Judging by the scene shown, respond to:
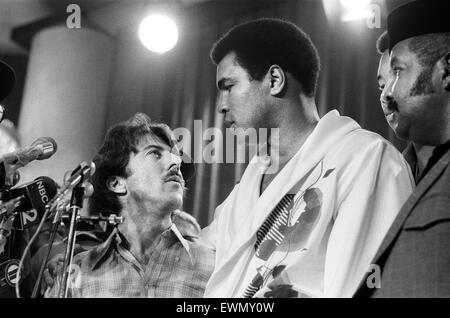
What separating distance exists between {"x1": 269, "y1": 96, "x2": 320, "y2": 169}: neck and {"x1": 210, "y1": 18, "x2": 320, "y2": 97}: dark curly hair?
1.9 inches

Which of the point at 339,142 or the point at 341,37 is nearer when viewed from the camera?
the point at 339,142

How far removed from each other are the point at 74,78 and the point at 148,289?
817 millimetres

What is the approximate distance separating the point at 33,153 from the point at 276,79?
83 centimetres

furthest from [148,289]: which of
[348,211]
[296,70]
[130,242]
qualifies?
[296,70]

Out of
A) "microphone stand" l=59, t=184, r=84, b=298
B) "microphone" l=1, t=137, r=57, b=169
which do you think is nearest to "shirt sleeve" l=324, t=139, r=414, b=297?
"microphone stand" l=59, t=184, r=84, b=298

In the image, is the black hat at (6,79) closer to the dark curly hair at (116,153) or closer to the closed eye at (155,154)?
the dark curly hair at (116,153)

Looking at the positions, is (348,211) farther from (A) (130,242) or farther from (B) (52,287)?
(B) (52,287)

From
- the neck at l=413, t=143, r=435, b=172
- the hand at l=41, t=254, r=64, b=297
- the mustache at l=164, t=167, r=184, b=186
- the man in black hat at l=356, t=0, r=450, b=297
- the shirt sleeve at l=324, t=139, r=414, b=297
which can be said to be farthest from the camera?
the mustache at l=164, t=167, r=184, b=186

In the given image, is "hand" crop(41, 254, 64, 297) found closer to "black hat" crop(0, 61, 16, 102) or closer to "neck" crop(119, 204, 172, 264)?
"neck" crop(119, 204, 172, 264)

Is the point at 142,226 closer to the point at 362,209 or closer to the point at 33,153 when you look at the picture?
the point at 33,153

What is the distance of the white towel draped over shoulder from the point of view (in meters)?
1.73

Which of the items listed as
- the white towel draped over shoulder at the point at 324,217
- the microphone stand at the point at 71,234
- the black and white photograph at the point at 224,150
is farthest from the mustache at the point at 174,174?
the microphone stand at the point at 71,234

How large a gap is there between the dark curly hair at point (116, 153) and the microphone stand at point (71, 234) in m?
0.27

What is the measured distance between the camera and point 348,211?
176 cm
